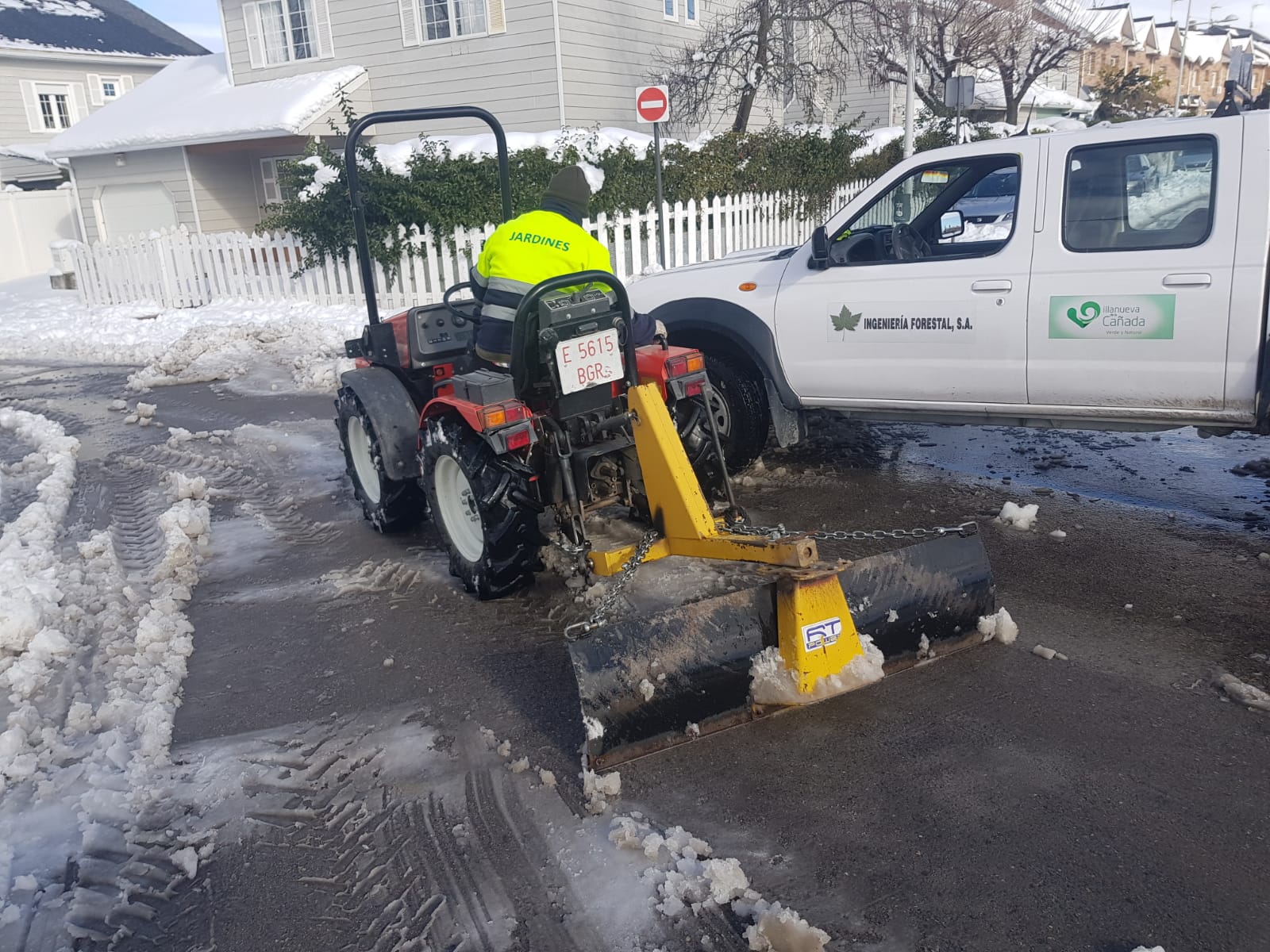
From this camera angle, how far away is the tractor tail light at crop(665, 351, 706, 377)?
185 inches

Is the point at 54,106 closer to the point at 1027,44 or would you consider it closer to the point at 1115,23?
the point at 1027,44

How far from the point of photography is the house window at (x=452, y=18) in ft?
59.0

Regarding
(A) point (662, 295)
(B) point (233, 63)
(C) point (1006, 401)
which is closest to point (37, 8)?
(B) point (233, 63)

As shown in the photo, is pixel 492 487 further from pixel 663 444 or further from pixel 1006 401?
pixel 1006 401

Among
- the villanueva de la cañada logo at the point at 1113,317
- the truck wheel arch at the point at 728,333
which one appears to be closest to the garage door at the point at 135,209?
the truck wheel arch at the point at 728,333

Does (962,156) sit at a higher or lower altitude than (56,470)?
higher

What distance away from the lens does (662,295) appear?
261 inches

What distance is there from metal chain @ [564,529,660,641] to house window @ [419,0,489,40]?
16380 mm

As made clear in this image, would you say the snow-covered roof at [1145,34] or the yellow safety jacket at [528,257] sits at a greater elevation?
the snow-covered roof at [1145,34]

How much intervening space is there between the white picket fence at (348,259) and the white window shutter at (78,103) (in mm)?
17149

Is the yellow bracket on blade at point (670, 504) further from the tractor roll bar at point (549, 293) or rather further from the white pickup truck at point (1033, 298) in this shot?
the white pickup truck at point (1033, 298)

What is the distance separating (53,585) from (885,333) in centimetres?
466

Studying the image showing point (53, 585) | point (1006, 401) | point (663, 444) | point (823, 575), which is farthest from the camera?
point (1006, 401)

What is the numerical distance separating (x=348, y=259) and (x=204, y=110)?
8.77 meters
